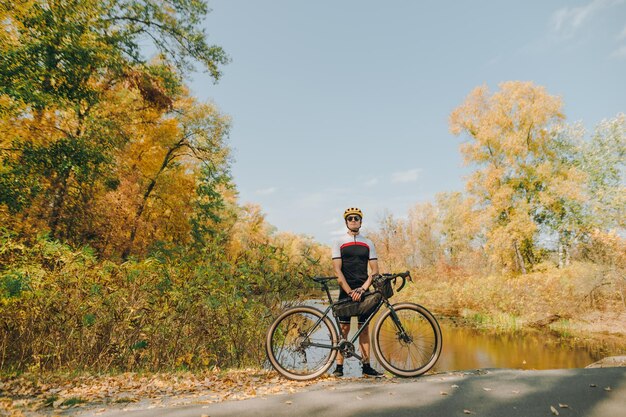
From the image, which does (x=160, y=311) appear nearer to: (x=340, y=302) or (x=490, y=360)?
(x=340, y=302)

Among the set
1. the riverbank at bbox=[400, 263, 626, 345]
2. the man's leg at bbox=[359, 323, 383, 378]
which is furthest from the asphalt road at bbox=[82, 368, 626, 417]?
the riverbank at bbox=[400, 263, 626, 345]

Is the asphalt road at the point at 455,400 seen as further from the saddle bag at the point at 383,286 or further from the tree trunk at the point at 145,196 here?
the tree trunk at the point at 145,196

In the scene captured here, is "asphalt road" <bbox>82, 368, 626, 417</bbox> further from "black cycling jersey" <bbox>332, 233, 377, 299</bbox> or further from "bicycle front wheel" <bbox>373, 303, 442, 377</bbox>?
"black cycling jersey" <bbox>332, 233, 377, 299</bbox>

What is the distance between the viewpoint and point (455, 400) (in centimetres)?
327

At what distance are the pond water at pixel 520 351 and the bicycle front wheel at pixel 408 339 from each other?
153 inches

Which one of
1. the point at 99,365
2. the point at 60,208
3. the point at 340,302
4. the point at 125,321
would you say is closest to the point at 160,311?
the point at 125,321

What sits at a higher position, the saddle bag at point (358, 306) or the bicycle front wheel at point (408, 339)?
the saddle bag at point (358, 306)

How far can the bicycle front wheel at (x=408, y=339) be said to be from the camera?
4.38 m

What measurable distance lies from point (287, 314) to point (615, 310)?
634 inches

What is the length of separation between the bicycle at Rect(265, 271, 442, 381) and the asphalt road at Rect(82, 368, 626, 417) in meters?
0.57

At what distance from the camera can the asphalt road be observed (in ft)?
9.95

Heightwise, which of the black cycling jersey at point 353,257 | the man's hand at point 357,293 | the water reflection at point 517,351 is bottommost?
the water reflection at point 517,351

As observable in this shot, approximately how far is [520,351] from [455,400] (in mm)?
10660

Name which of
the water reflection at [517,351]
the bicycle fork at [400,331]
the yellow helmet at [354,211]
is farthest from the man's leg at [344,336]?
the water reflection at [517,351]
